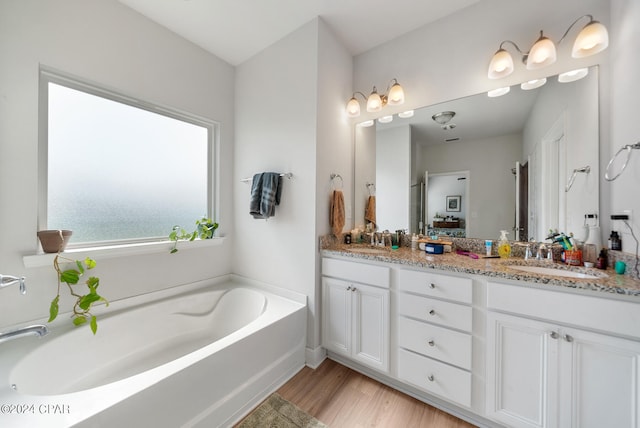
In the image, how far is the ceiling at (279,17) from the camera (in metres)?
1.73

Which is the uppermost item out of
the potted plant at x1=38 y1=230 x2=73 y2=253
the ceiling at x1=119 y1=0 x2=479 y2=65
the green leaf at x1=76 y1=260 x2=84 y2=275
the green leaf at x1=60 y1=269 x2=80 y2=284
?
the ceiling at x1=119 y1=0 x2=479 y2=65

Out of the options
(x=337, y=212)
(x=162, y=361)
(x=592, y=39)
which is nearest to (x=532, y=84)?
(x=592, y=39)

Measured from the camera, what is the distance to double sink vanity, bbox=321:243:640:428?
1.01 meters

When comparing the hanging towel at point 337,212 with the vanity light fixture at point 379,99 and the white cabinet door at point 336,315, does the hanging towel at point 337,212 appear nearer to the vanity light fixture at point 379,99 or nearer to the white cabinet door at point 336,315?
the white cabinet door at point 336,315

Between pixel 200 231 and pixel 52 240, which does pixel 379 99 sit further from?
pixel 52 240

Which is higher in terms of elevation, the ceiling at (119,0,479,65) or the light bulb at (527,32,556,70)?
the ceiling at (119,0,479,65)

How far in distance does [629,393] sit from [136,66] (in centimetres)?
338

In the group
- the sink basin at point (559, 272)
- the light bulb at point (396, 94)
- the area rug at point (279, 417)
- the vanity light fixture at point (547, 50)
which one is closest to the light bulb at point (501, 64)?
the vanity light fixture at point (547, 50)

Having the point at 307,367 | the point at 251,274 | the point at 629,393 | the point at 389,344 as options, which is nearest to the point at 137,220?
the point at 251,274

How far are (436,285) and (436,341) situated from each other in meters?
0.34

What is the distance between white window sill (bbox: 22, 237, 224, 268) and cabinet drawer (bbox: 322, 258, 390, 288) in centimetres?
121

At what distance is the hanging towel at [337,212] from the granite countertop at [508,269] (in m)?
0.18

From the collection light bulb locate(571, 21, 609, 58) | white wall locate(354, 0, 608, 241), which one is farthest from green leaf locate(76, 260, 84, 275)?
light bulb locate(571, 21, 609, 58)

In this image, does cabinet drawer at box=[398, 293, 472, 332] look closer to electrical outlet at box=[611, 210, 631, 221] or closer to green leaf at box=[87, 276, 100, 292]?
electrical outlet at box=[611, 210, 631, 221]
